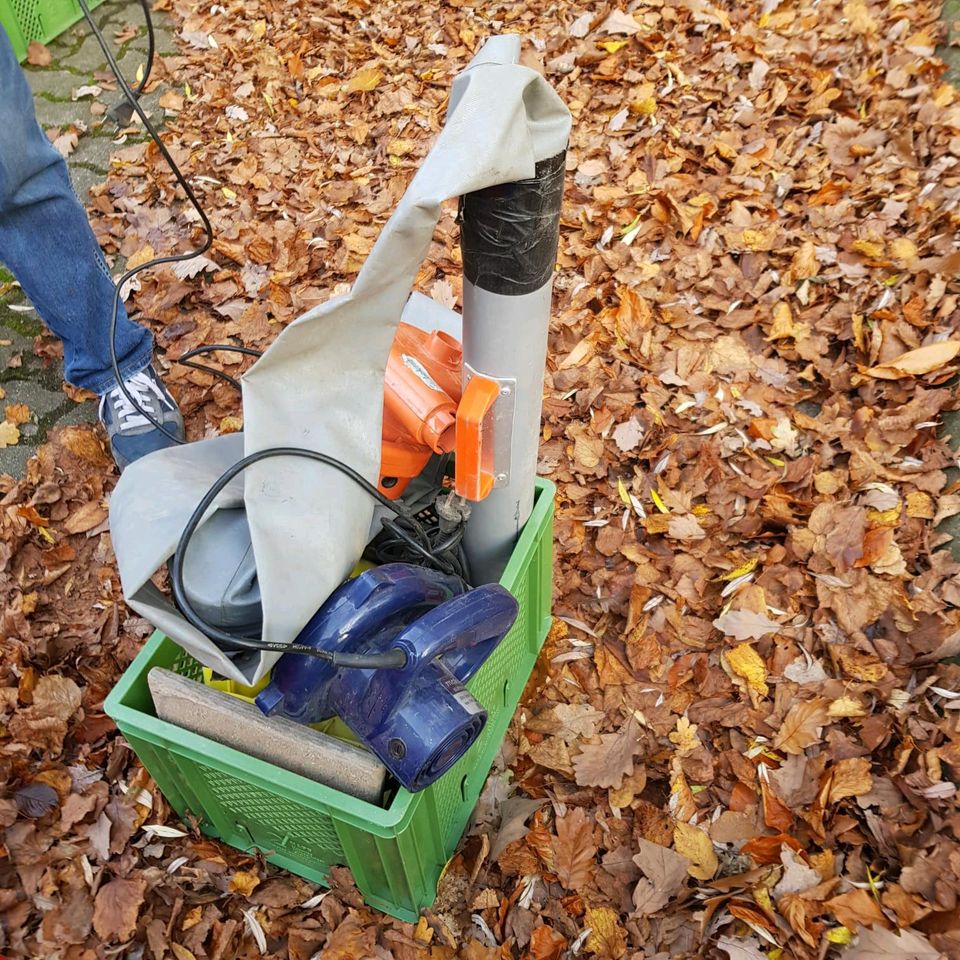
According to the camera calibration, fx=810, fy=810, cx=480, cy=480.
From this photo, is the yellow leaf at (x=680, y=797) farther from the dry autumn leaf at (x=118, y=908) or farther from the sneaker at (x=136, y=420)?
the sneaker at (x=136, y=420)

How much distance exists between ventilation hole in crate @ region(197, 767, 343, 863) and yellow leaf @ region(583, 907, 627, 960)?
1.90 ft

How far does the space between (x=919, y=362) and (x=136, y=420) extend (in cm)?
242

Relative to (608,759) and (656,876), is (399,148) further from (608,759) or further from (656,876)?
(656,876)

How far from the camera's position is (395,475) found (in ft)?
5.32

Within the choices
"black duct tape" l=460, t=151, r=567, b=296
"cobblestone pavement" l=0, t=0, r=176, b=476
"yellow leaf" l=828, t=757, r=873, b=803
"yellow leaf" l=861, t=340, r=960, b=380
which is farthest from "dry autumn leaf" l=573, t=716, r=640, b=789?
"cobblestone pavement" l=0, t=0, r=176, b=476

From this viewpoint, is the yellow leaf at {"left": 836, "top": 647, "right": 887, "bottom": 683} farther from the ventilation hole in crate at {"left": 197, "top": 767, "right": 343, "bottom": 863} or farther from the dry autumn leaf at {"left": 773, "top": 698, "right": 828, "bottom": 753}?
the ventilation hole in crate at {"left": 197, "top": 767, "right": 343, "bottom": 863}

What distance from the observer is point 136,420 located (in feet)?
8.27

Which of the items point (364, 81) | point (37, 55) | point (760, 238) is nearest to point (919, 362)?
point (760, 238)

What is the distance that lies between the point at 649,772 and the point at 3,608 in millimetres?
1859

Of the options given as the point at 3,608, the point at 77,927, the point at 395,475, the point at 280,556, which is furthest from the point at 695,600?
the point at 3,608

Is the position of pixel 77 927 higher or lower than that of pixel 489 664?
lower

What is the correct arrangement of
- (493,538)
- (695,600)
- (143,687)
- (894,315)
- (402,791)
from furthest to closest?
(894,315), (695,600), (493,538), (143,687), (402,791)

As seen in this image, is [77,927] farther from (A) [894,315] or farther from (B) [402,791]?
(A) [894,315]

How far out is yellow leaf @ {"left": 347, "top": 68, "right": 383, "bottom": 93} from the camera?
3.91 metres
